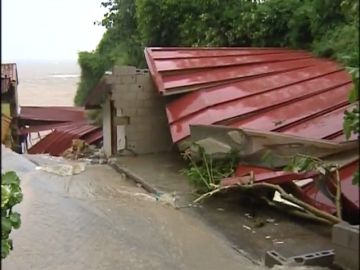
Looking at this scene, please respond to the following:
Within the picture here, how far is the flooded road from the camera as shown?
491 centimetres

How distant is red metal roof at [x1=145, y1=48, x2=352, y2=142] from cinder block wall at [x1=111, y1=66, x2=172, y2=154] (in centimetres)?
60

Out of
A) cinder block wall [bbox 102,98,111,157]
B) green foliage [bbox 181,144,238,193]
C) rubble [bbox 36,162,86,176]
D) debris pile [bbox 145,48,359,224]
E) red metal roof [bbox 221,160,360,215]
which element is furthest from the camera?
cinder block wall [bbox 102,98,111,157]

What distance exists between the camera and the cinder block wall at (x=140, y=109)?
32.4 ft

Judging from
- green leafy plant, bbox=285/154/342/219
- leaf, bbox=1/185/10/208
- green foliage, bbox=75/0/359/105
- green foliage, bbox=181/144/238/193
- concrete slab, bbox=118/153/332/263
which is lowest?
concrete slab, bbox=118/153/332/263

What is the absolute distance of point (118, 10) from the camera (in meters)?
15.9

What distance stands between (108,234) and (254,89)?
376 cm

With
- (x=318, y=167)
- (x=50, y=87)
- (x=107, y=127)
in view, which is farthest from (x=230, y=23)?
(x=50, y=87)

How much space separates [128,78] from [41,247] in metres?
5.04

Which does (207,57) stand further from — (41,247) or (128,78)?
(41,247)

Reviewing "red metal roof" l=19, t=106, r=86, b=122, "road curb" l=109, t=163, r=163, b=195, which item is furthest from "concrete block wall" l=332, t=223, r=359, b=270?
"red metal roof" l=19, t=106, r=86, b=122

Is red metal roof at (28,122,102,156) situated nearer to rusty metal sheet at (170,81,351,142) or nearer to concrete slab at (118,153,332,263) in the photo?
concrete slab at (118,153,332,263)

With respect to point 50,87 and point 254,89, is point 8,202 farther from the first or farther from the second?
Result: point 50,87

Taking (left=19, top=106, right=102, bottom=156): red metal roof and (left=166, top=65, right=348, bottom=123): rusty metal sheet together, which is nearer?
(left=166, top=65, right=348, bottom=123): rusty metal sheet

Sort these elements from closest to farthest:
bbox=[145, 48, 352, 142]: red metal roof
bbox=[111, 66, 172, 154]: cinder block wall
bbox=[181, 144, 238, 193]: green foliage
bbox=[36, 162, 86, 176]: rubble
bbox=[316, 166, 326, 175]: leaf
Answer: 1. bbox=[316, 166, 326, 175]: leaf
2. bbox=[181, 144, 238, 193]: green foliage
3. bbox=[145, 48, 352, 142]: red metal roof
4. bbox=[36, 162, 86, 176]: rubble
5. bbox=[111, 66, 172, 154]: cinder block wall
